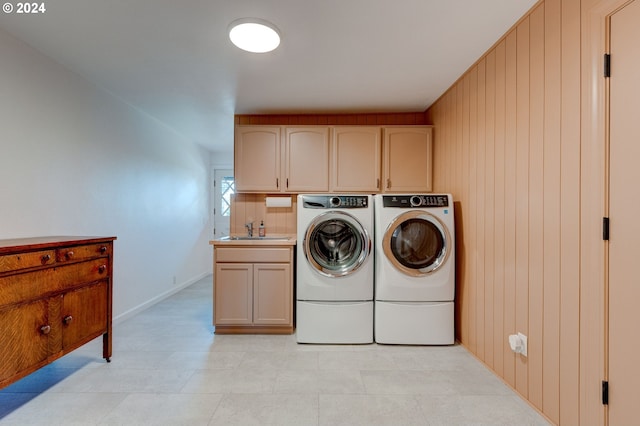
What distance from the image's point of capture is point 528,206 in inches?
69.2

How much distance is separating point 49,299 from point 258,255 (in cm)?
144

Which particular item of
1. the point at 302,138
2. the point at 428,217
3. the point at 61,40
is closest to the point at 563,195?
the point at 428,217

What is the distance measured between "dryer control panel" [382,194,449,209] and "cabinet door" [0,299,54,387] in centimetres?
A: 238

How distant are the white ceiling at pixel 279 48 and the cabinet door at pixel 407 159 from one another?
31cm

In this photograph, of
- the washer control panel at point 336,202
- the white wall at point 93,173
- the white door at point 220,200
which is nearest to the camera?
the white wall at point 93,173

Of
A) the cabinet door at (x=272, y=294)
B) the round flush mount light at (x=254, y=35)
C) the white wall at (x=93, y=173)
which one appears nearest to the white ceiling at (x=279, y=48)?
the round flush mount light at (x=254, y=35)

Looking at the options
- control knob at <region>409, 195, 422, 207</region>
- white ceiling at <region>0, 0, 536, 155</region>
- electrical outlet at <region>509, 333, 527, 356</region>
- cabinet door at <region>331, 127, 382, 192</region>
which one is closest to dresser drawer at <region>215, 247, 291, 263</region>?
cabinet door at <region>331, 127, 382, 192</region>

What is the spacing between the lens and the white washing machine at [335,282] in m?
2.60

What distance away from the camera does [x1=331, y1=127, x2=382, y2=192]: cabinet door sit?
325 centimetres

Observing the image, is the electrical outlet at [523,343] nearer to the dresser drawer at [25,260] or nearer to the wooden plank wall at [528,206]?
the wooden plank wall at [528,206]

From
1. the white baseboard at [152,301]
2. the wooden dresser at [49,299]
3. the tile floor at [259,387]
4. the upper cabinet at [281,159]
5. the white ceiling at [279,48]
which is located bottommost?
the tile floor at [259,387]

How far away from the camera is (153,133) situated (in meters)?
3.73

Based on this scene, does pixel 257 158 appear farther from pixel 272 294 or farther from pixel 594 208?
pixel 594 208

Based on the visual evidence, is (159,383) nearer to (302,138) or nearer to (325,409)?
(325,409)
